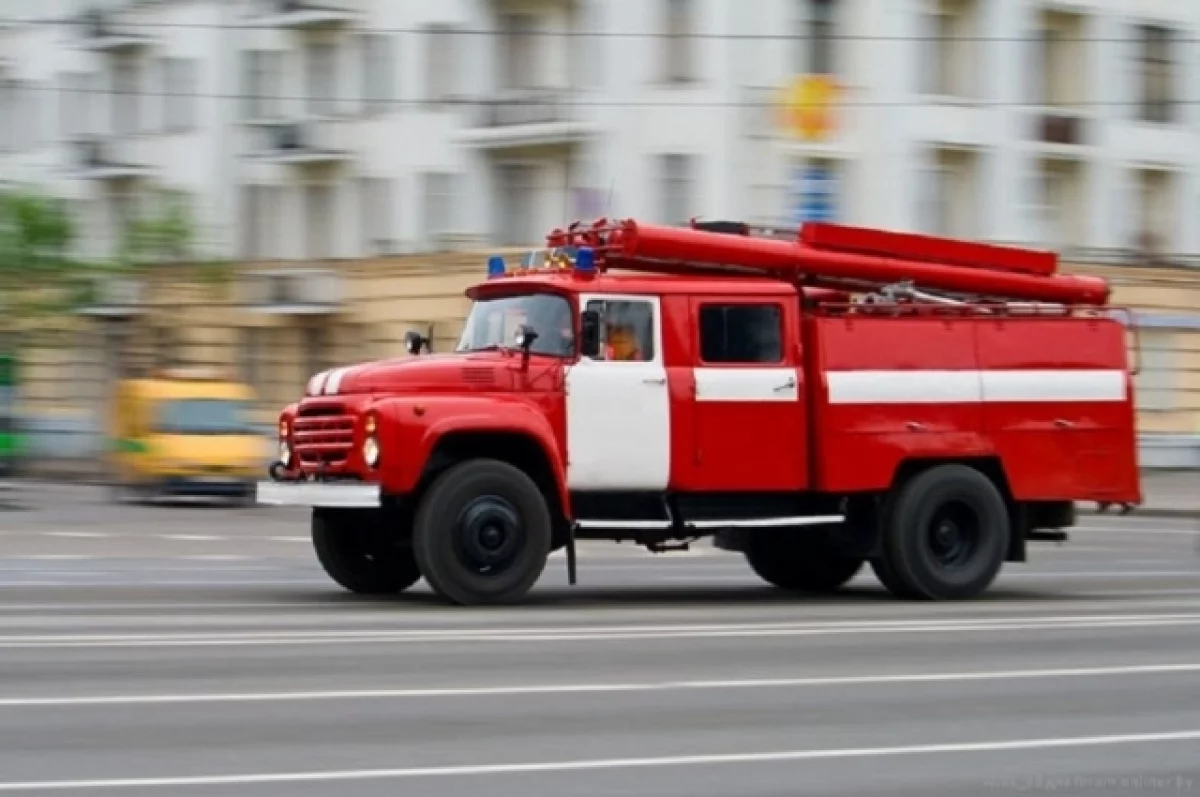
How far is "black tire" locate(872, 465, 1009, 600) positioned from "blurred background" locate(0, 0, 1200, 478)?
974 inches

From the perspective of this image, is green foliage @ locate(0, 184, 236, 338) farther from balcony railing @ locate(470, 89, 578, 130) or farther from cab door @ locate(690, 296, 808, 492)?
cab door @ locate(690, 296, 808, 492)

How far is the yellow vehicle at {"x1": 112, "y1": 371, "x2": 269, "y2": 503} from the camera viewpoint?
4053cm

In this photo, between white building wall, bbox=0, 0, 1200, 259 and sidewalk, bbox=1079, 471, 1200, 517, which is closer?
sidewalk, bbox=1079, 471, 1200, 517

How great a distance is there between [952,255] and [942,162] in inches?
1217

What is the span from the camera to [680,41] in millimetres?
48500

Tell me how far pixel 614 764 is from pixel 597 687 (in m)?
2.56

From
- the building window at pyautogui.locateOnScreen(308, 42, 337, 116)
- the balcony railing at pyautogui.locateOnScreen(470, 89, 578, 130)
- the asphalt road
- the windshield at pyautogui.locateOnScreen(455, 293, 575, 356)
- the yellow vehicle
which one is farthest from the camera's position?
the building window at pyautogui.locateOnScreen(308, 42, 337, 116)

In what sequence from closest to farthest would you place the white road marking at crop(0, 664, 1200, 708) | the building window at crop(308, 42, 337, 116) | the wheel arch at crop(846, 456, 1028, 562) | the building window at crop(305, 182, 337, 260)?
the white road marking at crop(0, 664, 1200, 708)
the wheel arch at crop(846, 456, 1028, 562)
the building window at crop(308, 42, 337, 116)
the building window at crop(305, 182, 337, 260)

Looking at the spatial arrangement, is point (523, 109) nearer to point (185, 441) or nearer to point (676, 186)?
point (676, 186)

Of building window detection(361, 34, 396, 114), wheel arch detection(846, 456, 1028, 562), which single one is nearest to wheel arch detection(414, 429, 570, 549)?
wheel arch detection(846, 456, 1028, 562)

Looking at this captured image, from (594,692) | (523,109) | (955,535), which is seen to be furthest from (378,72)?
(594,692)

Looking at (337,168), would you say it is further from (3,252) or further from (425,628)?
(425,628)

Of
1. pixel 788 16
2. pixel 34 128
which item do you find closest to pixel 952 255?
pixel 788 16

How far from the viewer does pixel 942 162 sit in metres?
50.7
